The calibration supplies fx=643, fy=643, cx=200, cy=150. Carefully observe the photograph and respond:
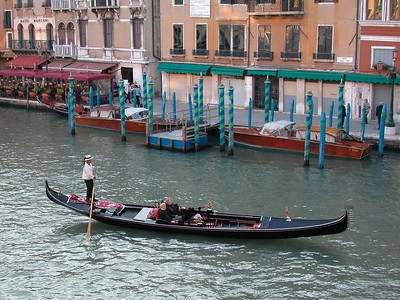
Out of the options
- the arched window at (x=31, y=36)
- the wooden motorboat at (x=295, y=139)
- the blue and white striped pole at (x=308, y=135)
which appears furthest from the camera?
the arched window at (x=31, y=36)

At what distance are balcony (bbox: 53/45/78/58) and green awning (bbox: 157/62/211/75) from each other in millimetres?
7567

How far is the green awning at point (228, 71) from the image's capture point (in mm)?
32781

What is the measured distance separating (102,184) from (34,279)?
769 centimetres

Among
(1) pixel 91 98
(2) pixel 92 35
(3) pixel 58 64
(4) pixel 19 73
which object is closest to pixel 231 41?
(1) pixel 91 98

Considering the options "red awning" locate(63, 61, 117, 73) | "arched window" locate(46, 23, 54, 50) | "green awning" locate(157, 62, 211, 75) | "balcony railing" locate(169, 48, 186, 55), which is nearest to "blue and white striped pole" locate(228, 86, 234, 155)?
"green awning" locate(157, 62, 211, 75)

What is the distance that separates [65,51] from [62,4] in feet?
9.80

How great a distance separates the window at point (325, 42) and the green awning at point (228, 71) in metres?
4.33

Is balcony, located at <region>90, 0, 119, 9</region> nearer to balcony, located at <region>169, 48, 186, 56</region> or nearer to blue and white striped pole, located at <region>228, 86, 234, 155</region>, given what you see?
balcony, located at <region>169, 48, 186, 56</region>

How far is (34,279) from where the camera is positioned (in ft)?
46.3

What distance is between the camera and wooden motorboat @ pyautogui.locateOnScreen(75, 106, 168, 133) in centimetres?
2989

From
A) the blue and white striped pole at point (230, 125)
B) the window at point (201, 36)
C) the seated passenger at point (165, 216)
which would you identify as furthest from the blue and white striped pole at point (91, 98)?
the seated passenger at point (165, 216)

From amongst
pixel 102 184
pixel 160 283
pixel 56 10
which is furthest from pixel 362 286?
pixel 56 10

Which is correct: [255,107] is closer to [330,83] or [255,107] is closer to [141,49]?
[330,83]

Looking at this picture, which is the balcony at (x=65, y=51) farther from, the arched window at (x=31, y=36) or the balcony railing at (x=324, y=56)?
the balcony railing at (x=324, y=56)
